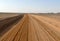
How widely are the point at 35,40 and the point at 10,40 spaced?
159 centimetres

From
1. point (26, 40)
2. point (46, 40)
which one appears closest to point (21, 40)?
point (26, 40)

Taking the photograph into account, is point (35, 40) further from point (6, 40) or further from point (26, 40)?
point (6, 40)

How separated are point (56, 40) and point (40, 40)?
102 cm

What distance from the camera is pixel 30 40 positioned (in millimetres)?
10352

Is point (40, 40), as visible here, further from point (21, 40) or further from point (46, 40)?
point (21, 40)

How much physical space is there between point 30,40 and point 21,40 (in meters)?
0.57

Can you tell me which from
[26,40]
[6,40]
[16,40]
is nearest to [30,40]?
[26,40]

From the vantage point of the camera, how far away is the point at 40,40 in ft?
34.3

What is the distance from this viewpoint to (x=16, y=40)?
1025cm

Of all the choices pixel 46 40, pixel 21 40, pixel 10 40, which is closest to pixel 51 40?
pixel 46 40

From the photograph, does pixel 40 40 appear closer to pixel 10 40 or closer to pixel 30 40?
pixel 30 40

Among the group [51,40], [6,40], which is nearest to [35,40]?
[51,40]

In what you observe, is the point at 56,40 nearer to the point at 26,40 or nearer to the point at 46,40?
the point at 46,40

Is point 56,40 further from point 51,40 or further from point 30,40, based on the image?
point 30,40
